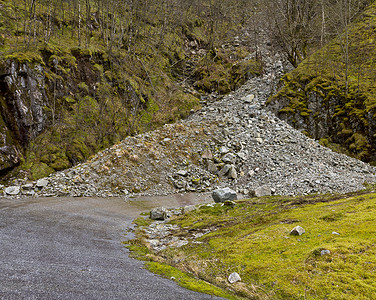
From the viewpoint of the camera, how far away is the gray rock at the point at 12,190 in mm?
19981

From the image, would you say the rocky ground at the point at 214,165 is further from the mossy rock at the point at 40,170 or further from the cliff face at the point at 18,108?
the cliff face at the point at 18,108

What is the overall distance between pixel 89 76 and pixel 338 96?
36362 mm

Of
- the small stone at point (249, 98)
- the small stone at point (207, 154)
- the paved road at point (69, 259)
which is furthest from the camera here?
the small stone at point (249, 98)

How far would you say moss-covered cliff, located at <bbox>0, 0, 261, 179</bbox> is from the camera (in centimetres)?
2612

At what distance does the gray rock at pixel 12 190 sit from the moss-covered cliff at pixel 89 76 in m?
3.45

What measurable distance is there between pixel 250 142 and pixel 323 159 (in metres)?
8.33

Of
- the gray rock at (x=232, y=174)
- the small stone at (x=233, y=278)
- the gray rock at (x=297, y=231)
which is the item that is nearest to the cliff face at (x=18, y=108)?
the gray rock at (x=232, y=174)

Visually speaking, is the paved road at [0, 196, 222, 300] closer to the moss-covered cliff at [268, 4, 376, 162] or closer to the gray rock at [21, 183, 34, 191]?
the gray rock at [21, 183, 34, 191]

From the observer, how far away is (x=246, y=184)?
1000 inches

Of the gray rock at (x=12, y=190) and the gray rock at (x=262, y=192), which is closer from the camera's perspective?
the gray rock at (x=12, y=190)

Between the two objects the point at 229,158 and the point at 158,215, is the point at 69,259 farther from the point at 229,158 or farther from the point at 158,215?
the point at 229,158

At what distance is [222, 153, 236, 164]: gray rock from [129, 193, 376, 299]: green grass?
1430 cm

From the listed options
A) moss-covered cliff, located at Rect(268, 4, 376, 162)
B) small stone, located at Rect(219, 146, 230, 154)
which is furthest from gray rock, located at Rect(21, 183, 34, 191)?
moss-covered cliff, located at Rect(268, 4, 376, 162)

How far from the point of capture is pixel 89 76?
36031 mm
